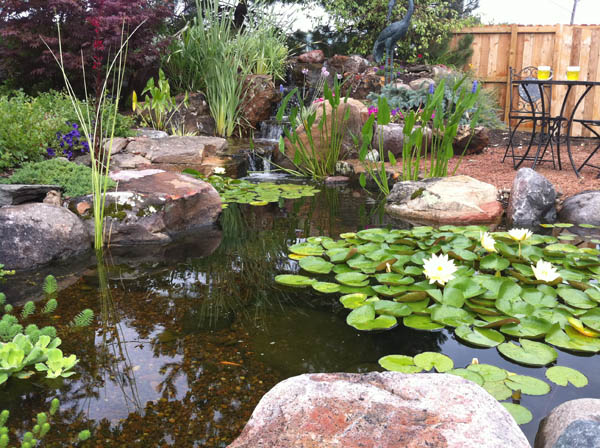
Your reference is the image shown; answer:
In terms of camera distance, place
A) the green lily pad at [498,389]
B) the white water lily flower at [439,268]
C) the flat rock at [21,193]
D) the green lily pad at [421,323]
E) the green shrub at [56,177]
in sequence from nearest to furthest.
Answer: the green lily pad at [498,389] → the green lily pad at [421,323] → the white water lily flower at [439,268] → the flat rock at [21,193] → the green shrub at [56,177]

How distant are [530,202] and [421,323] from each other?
2.31 metres

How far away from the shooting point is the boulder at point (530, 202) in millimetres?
3832

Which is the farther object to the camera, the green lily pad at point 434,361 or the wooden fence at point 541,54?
the wooden fence at point 541,54

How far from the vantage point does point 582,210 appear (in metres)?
3.79

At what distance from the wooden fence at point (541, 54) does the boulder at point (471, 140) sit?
3.23 metres

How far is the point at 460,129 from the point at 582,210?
10.1 ft

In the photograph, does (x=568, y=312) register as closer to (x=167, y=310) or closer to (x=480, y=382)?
(x=480, y=382)

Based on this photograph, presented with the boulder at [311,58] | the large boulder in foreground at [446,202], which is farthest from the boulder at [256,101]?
the large boulder in foreground at [446,202]

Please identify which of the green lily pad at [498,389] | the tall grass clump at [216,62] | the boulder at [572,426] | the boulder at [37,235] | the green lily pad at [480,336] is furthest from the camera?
the tall grass clump at [216,62]

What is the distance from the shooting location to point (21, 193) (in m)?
3.15

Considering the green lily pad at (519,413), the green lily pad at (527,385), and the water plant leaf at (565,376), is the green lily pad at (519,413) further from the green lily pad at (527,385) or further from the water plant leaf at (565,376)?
the water plant leaf at (565,376)

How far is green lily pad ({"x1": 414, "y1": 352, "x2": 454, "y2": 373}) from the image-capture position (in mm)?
1713

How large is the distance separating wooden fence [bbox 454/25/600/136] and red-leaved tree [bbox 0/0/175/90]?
639 centimetres

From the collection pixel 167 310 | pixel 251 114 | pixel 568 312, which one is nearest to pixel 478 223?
pixel 568 312
